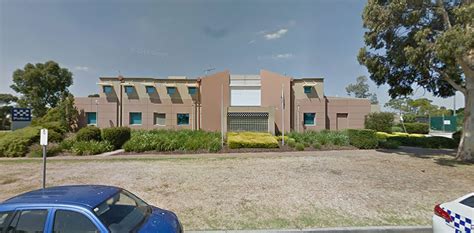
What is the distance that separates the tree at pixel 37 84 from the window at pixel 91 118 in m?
12.2

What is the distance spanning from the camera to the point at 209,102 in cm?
2488

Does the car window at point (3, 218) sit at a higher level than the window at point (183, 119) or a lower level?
lower

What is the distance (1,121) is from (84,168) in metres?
49.3

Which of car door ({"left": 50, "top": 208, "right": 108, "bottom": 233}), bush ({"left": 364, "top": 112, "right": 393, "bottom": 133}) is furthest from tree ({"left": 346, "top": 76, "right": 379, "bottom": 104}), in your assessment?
car door ({"left": 50, "top": 208, "right": 108, "bottom": 233})

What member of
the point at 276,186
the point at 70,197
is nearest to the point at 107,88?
the point at 276,186

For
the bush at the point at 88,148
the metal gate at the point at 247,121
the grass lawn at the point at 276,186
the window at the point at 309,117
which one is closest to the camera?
the grass lawn at the point at 276,186

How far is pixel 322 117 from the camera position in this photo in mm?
24500

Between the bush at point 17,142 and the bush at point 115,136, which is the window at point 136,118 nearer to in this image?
the bush at point 115,136

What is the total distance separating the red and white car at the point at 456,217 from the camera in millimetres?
3193

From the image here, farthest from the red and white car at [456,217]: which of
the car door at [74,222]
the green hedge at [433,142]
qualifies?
the green hedge at [433,142]

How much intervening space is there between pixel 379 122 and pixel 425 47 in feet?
60.1

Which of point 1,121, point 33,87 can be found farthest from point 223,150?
point 1,121

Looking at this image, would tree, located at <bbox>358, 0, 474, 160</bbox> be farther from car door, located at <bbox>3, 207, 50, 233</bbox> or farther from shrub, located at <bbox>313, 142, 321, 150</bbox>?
car door, located at <bbox>3, 207, 50, 233</bbox>

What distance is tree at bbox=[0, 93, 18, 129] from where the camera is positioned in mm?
43094
